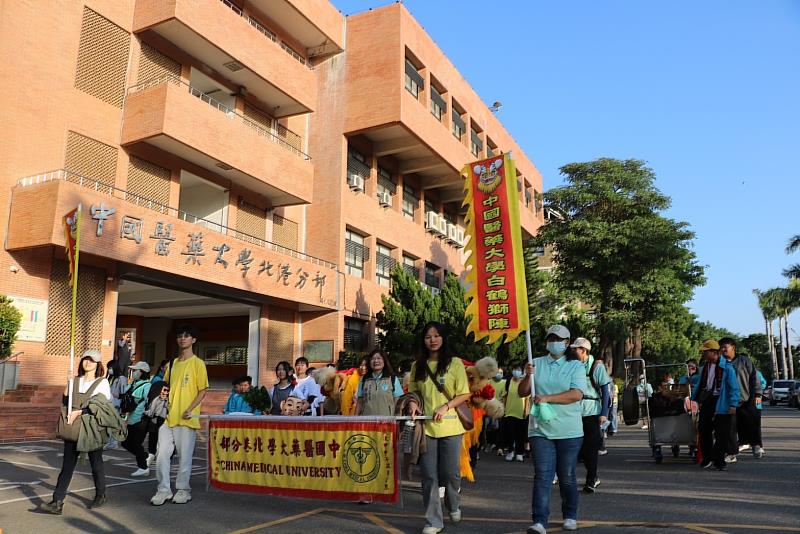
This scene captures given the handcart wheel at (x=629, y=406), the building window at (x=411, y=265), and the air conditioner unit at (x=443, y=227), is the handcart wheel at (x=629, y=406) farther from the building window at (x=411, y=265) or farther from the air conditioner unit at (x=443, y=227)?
the air conditioner unit at (x=443, y=227)

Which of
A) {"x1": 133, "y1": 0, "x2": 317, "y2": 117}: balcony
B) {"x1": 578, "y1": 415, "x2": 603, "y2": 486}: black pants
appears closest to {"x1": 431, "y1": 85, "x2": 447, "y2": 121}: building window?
{"x1": 133, "y1": 0, "x2": 317, "y2": 117}: balcony

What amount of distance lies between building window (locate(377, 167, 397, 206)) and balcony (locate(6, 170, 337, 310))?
8290mm

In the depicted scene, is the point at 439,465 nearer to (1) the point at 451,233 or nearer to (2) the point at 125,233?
(2) the point at 125,233

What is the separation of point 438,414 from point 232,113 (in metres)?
17.6

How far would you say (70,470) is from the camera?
662cm

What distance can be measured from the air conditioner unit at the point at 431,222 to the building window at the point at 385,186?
10.1ft

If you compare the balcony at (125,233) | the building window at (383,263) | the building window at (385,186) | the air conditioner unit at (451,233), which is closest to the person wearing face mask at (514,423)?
the balcony at (125,233)

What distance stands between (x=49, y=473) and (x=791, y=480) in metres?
9.97

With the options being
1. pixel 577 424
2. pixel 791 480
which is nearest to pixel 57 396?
pixel 577 424

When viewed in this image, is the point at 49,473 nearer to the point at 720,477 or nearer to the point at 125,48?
the point at 720,477

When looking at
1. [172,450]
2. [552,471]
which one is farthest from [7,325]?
[552,471]

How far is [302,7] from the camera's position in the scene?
944 inches

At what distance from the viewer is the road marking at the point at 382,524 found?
5688mm

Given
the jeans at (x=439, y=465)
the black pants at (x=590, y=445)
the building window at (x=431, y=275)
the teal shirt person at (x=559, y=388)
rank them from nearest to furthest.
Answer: the teal shirt person at (x=559, y=388)
the jeans at (x=439, y=465)
the black pants at (x=590, y=445)
the building window at (x=431, y=275)
